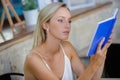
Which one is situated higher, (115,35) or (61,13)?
(61,13)

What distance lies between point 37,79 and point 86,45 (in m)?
1.45

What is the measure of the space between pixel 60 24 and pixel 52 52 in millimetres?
236

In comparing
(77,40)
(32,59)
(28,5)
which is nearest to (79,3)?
(77,40)

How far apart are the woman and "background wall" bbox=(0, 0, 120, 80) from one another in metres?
0.48

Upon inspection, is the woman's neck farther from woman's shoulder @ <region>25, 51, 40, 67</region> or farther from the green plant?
the green plant

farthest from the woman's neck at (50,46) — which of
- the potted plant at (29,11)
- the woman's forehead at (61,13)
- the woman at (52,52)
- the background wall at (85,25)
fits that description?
the background wall at (85,25)

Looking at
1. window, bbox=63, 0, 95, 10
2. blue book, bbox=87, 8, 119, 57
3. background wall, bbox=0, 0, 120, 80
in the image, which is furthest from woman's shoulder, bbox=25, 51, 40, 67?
window, bbox=63, 0, 95, 10

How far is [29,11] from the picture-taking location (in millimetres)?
2215

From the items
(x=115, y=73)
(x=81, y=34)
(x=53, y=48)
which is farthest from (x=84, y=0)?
(x=53, y=48)

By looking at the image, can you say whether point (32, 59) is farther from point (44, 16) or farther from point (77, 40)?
point (77, 40)

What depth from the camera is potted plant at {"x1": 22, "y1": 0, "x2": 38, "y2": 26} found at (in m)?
2.22

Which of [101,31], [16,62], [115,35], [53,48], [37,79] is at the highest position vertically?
[101,31]

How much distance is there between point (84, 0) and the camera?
2.81 metres

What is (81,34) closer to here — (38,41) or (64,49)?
(64,49)
